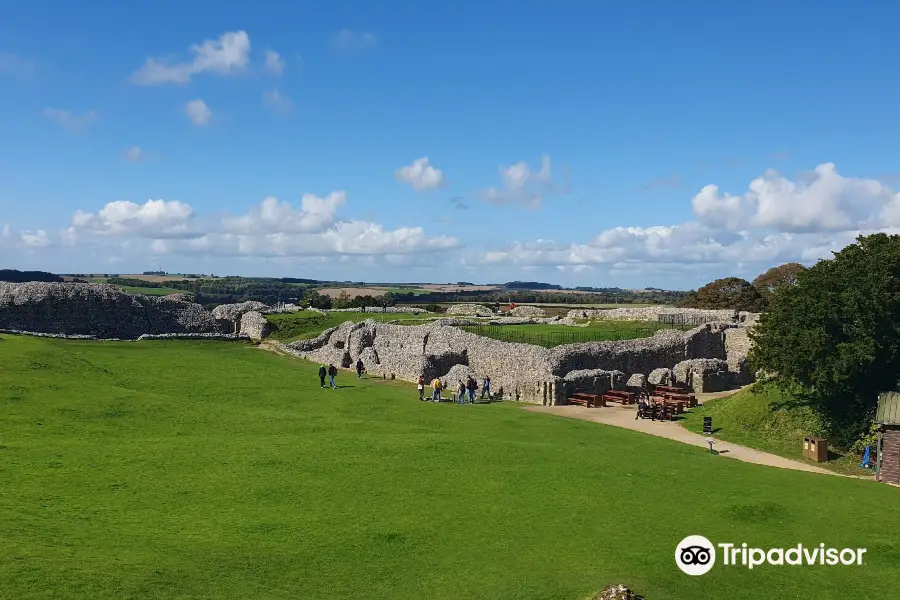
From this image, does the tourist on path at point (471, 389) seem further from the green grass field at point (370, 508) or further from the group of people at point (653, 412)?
the green grass field at point (370, 508)

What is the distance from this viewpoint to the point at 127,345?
41281mm

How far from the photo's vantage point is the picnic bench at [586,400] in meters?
34.5

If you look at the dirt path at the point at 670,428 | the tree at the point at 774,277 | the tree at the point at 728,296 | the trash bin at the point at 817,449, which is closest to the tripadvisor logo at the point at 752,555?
the dirt path at the point at 670,428

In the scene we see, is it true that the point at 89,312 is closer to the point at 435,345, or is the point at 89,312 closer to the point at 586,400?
the point at 435,345

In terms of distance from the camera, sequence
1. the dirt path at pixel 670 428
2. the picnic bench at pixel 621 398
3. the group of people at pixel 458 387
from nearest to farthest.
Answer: the dirt path at pixel 670 428
the group of people at pixel 458 387
the picnic bench at pixel 621 398

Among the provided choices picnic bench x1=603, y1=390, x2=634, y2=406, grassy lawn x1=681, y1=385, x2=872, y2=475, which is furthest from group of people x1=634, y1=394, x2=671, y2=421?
picnic bench x1=603, y1=390, x2=634, y2=406

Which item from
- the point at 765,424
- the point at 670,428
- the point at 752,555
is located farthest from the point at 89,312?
the point at 752,555

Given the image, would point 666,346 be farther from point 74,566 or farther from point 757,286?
point 757,286

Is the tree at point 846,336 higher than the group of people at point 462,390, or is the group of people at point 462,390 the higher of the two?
the tree at point 846,336

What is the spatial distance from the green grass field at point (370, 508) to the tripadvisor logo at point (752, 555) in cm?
25

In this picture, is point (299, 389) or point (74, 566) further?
point (299, 389)

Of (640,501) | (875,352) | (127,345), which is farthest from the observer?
(127,345)

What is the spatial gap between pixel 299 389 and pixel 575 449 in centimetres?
1418

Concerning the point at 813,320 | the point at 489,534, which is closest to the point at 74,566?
the point at 489,534
